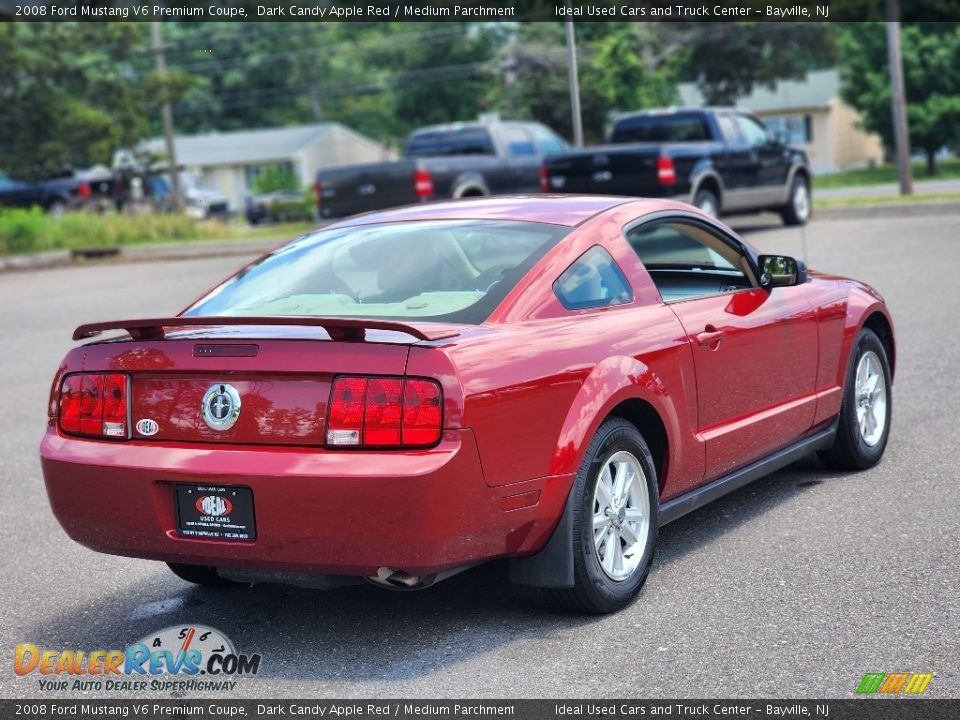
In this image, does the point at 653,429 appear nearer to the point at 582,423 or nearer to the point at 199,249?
the point at 582,423

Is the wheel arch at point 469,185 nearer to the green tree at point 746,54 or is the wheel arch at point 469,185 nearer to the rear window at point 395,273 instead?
the rear window at point 395,273

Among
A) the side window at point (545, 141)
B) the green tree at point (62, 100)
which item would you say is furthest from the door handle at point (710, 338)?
the green tree at point (62, 100)

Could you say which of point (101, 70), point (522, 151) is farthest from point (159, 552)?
point (101, 70)

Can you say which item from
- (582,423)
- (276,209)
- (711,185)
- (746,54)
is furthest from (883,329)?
(746,54)

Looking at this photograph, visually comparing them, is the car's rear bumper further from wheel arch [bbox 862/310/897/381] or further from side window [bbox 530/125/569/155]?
side window [bbox 530/125/569/155]

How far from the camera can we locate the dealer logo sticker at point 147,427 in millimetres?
4672

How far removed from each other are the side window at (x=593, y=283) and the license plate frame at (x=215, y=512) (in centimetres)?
142

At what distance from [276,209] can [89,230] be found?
2421 centimetres

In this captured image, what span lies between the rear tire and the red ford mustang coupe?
22 millimetres

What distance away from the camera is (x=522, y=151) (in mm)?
23953

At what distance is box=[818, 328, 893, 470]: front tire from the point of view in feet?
22.4

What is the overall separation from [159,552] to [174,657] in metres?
0.37

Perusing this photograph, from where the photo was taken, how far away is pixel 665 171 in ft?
62.3

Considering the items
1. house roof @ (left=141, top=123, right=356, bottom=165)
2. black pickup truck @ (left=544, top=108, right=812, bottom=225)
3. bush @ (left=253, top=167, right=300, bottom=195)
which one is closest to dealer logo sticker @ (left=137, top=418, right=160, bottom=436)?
black pickup truck @ (left=544, top=108, right=812, bottom=225)
